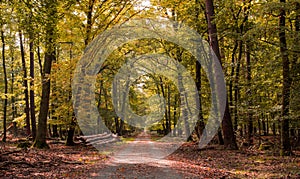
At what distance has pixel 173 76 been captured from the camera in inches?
1197

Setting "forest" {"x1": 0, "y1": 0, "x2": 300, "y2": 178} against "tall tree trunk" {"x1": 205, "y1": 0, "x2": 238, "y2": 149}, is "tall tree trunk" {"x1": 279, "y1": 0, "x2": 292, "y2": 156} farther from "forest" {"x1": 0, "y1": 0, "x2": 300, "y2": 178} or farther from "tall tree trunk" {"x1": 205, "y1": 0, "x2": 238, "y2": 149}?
"tall tree trunk" {"x1": 205, "y1": 0, "x2": 238, "y2": 149}

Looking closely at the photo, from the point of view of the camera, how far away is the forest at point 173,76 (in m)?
10.4

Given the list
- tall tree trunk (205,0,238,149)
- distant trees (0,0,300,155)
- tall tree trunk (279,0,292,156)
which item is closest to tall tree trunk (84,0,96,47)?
distant trees (0,0,300,155)

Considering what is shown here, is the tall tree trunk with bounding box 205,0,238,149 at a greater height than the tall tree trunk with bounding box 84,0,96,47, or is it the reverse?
the tall tree trunk with bounding box 84,0,96,47

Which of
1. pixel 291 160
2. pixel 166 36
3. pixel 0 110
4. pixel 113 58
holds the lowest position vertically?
pixel 291 160

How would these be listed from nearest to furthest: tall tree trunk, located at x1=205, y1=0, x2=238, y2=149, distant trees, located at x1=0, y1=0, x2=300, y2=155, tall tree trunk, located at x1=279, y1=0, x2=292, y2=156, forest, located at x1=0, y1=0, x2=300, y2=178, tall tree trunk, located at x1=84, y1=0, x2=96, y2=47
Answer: forest, located at x1=0, y1=0, x2=300, y2=178
distant trees, located at x1=0, y1=0, x2=300, y2=155
tall tree trunk, located at x1=279, y1=0, x2=292, y2=156
tall tree trunk, located at x1=205, y1=0, x2=238, y2=149
tall tree trunk, located at x1=84, y1=0, x2=96, y2=47

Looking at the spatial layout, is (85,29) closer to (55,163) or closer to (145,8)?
(145,8)

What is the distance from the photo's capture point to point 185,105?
24.8m

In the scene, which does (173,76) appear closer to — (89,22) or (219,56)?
(89,22)

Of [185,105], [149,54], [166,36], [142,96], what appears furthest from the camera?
[142,96]

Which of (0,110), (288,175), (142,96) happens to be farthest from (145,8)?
(142,96)

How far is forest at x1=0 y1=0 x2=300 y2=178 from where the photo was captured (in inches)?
408

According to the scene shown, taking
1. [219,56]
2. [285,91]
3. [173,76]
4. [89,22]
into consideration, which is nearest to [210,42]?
[219,56]

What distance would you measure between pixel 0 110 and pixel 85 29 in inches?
1024
